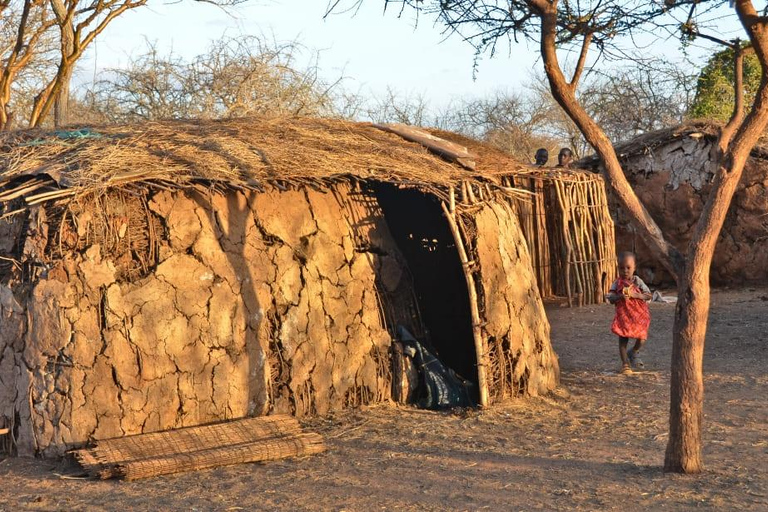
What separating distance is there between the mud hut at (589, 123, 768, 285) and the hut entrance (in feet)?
22.3

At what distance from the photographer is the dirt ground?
15.5 ft

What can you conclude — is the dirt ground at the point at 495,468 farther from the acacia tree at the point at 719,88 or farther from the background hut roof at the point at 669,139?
the acacia tree at the point at 719,88

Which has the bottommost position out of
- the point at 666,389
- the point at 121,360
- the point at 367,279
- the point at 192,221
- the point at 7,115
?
the point at 666,389

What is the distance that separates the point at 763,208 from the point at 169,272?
9819 millimetres

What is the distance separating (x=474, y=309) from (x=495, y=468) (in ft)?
5.27

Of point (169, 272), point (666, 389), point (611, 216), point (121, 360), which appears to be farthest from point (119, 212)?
point (611, 216)

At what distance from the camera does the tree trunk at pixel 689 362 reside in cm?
482

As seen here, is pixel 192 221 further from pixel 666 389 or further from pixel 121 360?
pixel 666 389

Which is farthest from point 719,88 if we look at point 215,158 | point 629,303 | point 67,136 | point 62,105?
point 67,136

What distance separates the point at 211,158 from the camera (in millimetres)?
6160

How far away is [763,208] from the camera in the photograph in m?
13.0

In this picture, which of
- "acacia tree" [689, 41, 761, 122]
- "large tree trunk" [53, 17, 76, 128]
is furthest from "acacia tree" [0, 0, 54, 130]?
"acacia tree" [689, 41, 761, 122]

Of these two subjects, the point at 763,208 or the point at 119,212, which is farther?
the point at 763,208

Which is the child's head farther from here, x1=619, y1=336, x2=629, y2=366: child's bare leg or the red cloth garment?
x1=619, y1=336, x2=629, y2=366: child's bare leg
